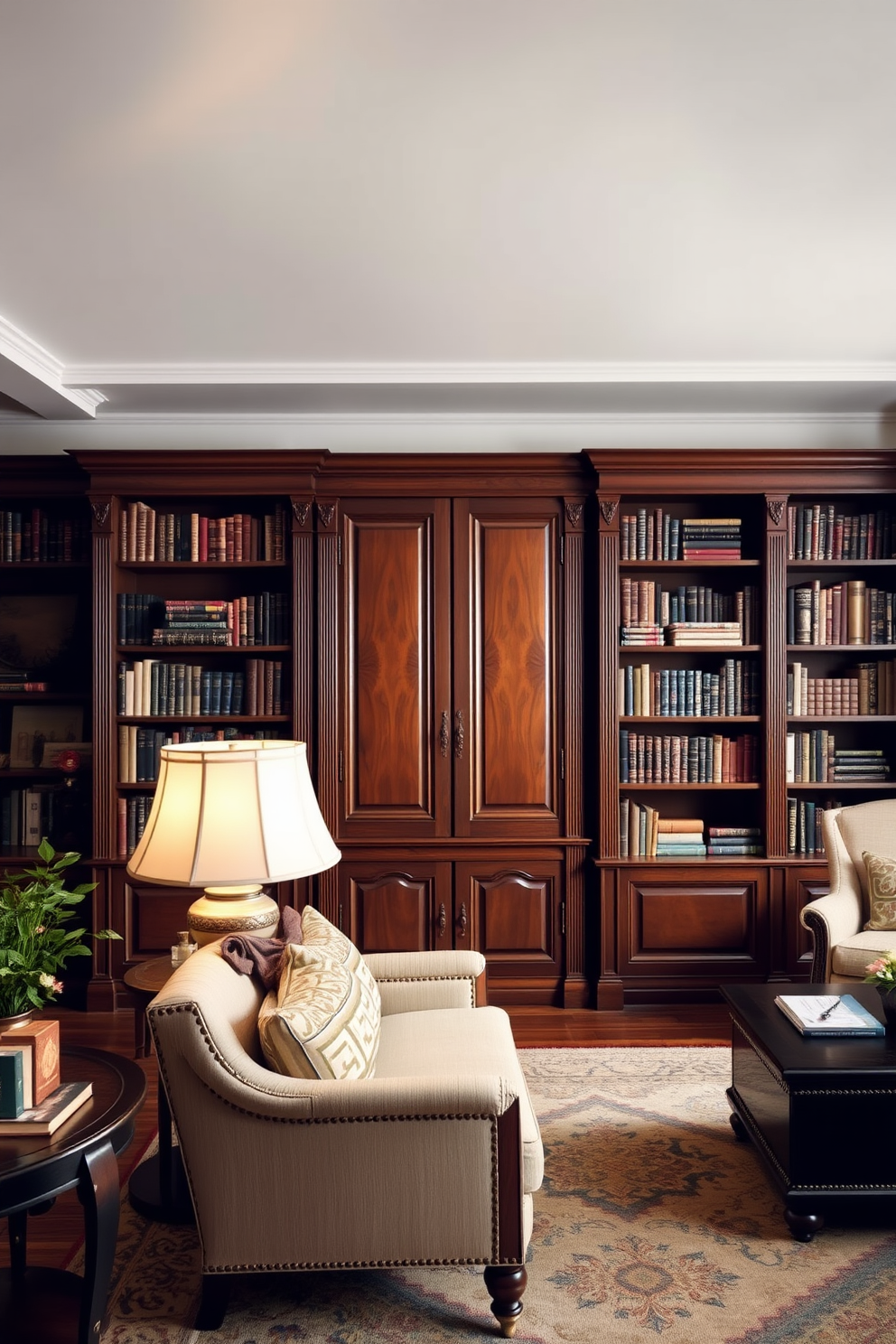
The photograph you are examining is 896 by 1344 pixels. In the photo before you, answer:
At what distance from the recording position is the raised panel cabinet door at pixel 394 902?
445 cm

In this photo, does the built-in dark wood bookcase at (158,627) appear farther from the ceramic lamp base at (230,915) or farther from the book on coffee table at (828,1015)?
the book on coffee table at (828,1015)

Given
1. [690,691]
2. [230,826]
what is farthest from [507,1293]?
[690,691]

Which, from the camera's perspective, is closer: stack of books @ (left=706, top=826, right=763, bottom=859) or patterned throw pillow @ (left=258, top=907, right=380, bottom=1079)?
patterned throw pillow @ (left=258, top=907, right=380, bottom=1079)

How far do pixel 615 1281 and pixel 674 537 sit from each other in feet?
10.0

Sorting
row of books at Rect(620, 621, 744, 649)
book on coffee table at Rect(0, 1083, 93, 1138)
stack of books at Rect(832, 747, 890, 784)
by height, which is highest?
row of books at Rect(620, 621, 744, 649)

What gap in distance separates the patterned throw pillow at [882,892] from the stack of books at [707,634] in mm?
1127

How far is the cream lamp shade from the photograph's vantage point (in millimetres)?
2424

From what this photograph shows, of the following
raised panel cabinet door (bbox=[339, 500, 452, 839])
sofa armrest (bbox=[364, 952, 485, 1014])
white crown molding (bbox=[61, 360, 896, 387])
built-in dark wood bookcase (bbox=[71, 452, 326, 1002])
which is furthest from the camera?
raised panel cabinet door (bbox=[339, 500, 452, 839])

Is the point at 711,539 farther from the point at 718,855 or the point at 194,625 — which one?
the point at 194,625

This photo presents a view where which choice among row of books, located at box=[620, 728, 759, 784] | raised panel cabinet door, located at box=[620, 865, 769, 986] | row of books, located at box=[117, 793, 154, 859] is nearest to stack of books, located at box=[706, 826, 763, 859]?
raised panel cabinet door, located at box=[620, 865, 769, 986]

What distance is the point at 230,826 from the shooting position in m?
2.46

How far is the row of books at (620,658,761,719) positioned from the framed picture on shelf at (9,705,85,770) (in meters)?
2.61

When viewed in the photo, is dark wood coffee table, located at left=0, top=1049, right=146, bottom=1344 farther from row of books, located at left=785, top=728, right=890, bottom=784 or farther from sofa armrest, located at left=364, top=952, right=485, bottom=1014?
row of books, located at left=785, top=728, right=890, bottom=784

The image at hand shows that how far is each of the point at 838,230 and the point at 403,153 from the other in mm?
1315
